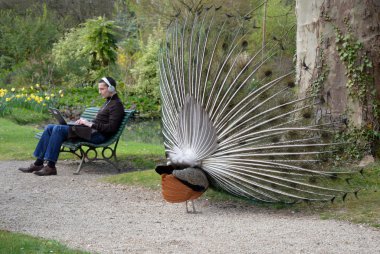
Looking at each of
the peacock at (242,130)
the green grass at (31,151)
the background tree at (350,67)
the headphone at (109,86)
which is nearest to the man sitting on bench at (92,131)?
the headphone at (109,86)

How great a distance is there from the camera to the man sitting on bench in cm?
1084

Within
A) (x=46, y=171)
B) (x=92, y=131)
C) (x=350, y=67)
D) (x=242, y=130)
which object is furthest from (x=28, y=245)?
(x=350, y=67)

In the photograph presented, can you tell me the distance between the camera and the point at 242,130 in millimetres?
8383

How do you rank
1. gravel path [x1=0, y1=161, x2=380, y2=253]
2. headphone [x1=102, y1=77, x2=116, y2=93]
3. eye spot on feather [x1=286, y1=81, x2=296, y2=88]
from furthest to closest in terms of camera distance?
headphone [x1=102, y1=77, x2=116, y2=93] < eye spot on feather [x1=286, y1=81, x2=296, y2=88] < gravel path [x1=0, y1=161, x2=380, y2=253]

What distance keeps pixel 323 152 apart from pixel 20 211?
11.5 ft

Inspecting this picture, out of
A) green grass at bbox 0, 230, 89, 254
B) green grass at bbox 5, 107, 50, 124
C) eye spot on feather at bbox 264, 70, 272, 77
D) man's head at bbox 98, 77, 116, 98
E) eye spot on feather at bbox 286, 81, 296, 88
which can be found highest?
eye spot on feather at bbox 264, 70, 272, 77

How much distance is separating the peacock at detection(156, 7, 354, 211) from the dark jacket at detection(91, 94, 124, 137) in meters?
2.09

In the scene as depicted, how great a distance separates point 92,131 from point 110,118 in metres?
0.34

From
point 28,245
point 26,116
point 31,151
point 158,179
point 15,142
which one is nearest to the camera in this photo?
point 28,245

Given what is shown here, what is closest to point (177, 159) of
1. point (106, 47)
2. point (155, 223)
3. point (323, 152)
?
point (155, 223)

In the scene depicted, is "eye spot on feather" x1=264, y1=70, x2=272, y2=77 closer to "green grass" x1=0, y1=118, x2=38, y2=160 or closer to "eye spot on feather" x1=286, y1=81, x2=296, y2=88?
"eye spot on feather" x1=286, y1=81, x2=296, y2=88

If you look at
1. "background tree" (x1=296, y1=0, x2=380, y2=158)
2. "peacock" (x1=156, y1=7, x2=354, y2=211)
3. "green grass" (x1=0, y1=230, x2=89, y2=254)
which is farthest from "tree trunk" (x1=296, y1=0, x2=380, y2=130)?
"green grass" (x1=0, y1=230, x2=89, y2=254)

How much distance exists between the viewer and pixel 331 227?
24.4 ft

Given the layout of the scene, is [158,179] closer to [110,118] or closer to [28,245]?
[110,118]
